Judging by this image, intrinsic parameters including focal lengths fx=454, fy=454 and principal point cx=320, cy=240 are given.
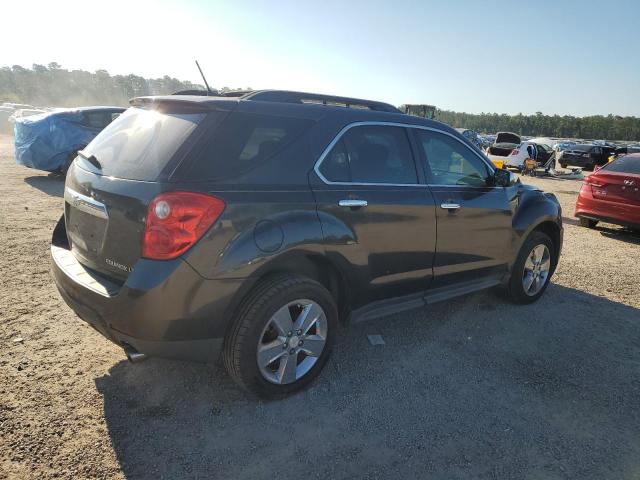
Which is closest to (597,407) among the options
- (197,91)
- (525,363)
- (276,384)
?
(525,363)

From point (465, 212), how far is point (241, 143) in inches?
82.3

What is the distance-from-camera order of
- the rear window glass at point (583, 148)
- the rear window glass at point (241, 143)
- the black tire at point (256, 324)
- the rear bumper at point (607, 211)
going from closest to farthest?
the rear window glass at point (241, 143) → the black tire at point (256, 324) → the rear bumper at point (607, 211) → the rear window glass at point (583, 148)

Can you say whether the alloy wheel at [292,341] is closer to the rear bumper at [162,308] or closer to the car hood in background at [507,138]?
the rear bumper at [162,308]

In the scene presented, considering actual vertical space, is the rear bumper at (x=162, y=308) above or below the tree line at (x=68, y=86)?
below

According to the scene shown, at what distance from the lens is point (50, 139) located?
9727mm

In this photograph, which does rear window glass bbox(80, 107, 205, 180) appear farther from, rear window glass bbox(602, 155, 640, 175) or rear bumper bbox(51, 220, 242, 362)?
rear window glass bbox(602, 155, 640, 175)

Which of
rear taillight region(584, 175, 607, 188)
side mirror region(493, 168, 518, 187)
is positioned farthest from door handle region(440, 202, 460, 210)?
rear taillight region(584, 175, 607, 188)

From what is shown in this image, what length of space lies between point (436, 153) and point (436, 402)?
1.97 m

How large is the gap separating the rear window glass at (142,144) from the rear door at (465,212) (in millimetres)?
1913

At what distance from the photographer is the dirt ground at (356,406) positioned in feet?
7.84

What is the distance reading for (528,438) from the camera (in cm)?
269

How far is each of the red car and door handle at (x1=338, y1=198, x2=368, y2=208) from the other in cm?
675

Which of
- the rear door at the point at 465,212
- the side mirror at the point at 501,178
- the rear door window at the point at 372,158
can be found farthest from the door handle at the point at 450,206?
the side mirror at the point at 501,178

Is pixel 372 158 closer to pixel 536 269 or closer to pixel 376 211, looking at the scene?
pixel 376 211
